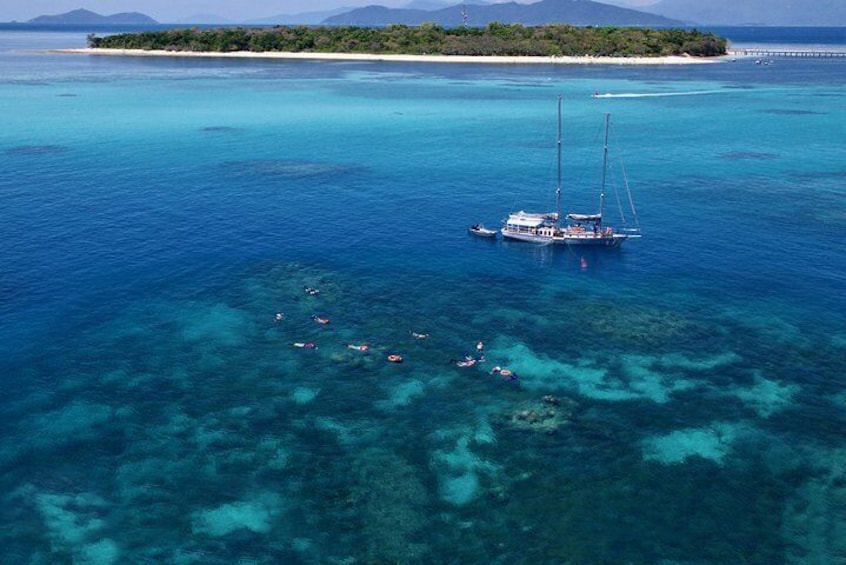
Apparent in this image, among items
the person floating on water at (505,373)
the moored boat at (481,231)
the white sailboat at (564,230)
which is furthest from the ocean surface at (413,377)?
the white sailboat at (564,230)

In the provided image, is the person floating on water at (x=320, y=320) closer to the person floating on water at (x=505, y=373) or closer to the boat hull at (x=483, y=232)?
the person floating on water at (x=505, y=373)

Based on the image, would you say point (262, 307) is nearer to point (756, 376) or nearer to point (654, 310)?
point (654, 310)

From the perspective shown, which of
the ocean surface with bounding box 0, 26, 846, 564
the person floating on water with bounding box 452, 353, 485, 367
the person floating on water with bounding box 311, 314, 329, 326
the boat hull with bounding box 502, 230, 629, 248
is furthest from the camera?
the boat hull with bounding box 502, 230, 629, 248

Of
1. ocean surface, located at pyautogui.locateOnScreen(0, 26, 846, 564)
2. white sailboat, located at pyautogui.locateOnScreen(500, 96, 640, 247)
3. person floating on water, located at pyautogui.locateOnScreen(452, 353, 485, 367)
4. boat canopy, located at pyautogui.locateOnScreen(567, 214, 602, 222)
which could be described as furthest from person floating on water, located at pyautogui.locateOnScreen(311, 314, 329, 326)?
boat canopy, located at pyautogui.locateOnScreen(567, 214, 602, 222)

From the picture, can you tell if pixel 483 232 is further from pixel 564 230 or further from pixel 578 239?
pixel 578 239

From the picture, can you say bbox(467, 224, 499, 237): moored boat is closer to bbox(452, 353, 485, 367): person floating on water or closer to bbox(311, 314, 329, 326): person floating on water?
bbox(311, 314, 329, 326): person floating on water

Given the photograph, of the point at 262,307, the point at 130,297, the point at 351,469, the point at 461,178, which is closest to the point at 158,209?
the point at 130,297
